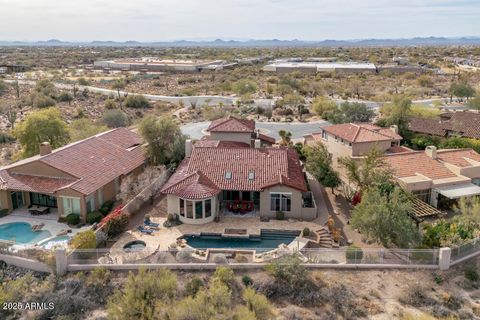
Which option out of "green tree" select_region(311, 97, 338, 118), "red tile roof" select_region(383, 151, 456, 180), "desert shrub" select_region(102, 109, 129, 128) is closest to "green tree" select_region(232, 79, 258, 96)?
"green tree" select_region(311, 97, 338, 118)

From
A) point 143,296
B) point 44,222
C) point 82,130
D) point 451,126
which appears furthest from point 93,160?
point 451,126

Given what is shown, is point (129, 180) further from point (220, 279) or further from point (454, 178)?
point (454, 178)

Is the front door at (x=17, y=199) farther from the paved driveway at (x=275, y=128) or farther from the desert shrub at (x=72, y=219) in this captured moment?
the paved driveway at (x=275, y=128)

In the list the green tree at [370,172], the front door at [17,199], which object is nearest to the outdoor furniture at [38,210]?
the front door at [17,199]

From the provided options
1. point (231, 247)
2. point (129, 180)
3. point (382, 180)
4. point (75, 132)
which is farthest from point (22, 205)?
point (382, 180)

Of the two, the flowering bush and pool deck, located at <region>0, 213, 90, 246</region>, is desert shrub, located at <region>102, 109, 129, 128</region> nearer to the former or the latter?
pool deck, located at <region>0, 213, 90, 246</region>

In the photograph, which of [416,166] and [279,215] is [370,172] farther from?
[279,215]
